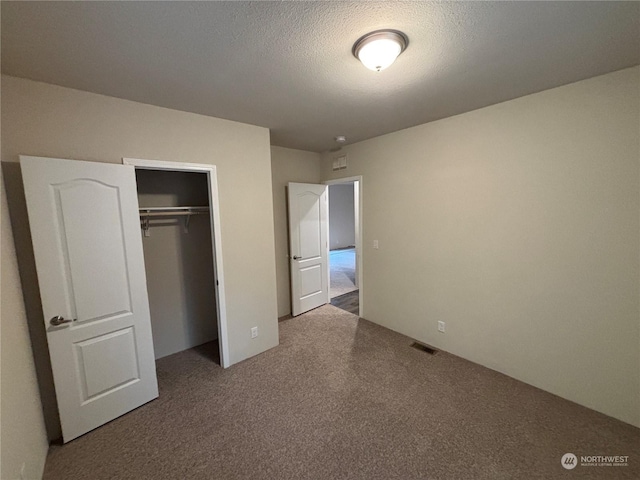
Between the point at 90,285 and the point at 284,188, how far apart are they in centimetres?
246

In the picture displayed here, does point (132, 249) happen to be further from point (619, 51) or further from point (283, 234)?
point (619, 51)

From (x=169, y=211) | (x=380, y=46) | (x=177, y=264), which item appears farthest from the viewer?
(x=177, y=264)

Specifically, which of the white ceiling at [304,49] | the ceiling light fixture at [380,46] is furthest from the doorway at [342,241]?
the ceiling light fixture at [380,46]

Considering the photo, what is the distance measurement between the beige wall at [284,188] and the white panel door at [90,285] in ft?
6.16

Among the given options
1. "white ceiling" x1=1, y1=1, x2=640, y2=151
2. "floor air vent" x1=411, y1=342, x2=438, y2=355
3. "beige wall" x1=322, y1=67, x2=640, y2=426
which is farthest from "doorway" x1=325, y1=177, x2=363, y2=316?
"white ceiling" x1=1, y1=1, x2=640, y2=151

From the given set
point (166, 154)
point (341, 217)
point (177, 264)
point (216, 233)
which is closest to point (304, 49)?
point (166, 154)

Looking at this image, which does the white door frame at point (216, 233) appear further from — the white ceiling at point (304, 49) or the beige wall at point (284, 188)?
the beige wall at point (284, 188)

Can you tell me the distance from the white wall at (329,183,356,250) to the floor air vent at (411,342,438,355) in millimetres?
6492

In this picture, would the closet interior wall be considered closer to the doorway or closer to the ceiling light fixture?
the ceiling light fixture

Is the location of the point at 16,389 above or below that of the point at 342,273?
above

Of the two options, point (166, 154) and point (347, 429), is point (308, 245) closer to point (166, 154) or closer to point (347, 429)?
point (166, 154)

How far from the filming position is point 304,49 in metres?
1.46

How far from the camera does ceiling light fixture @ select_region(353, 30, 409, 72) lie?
1340mm

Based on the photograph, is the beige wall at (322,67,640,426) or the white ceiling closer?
the white ceiling
